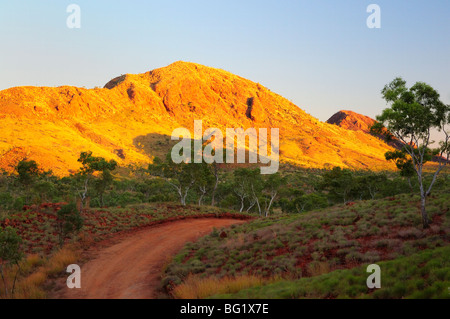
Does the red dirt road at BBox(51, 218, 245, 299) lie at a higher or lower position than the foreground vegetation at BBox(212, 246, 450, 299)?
lower

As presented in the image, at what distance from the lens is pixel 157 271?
13.2 metres

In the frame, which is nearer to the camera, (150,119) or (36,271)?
(36,271)

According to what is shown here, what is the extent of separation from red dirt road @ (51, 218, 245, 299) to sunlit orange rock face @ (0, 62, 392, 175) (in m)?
52.7

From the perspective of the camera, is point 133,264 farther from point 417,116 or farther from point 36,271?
point 417,116

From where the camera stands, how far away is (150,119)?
392 ft

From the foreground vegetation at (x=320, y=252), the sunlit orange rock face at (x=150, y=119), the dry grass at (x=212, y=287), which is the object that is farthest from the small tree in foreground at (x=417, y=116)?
the sunlit orange rock face at (x=150, y=119)

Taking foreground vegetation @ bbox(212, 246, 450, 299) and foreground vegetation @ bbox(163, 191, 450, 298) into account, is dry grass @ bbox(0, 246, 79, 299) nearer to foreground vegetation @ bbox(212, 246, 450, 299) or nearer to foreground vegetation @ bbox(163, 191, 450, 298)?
foreground vegetation @ bbox(163, 191, 450, 298)

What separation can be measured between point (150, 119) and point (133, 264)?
111001 mm

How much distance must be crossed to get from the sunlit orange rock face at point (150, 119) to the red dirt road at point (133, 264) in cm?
5268

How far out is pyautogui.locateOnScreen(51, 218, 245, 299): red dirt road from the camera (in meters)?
10.9

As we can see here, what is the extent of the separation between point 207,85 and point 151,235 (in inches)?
5729

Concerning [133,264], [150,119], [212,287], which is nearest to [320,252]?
[212,287]

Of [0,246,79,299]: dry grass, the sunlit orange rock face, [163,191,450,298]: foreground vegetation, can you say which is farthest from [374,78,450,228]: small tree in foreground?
the sunlit orange rock face
